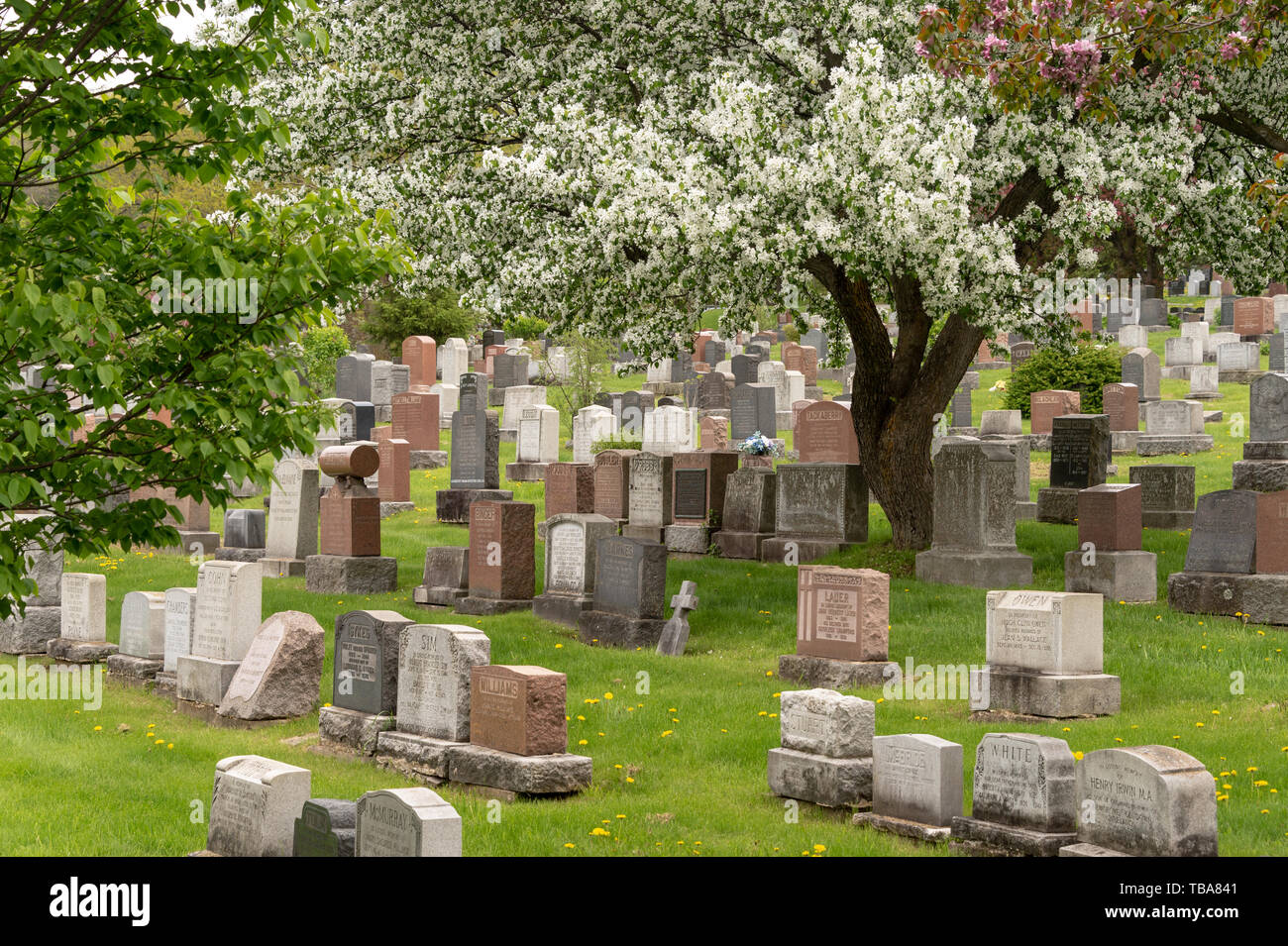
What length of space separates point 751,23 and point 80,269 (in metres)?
11.0

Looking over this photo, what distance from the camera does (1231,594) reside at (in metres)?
13.8

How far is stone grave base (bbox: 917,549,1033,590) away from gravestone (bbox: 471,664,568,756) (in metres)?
7.51

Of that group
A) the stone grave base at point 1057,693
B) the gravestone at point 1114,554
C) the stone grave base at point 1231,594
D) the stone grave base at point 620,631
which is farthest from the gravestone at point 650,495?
the stone grave base at point 1057,693

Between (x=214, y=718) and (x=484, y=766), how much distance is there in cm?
358

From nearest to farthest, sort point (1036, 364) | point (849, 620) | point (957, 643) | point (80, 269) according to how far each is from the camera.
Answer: point (80, 269)
point (849, 620)
point (957, 643)
point (1036, 364)

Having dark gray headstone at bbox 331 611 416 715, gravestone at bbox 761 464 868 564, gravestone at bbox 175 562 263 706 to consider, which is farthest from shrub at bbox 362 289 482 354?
dark gray headstone at bbox 331 611 416 715

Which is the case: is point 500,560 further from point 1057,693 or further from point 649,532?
point 1057,693

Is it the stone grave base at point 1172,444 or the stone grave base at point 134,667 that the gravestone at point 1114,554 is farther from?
the stone grave base at point 1172,444

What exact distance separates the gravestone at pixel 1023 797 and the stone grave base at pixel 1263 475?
9928 millimetres

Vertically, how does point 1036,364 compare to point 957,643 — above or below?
above

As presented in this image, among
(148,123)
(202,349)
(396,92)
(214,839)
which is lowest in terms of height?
(214,839)

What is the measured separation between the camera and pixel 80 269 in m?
6.15

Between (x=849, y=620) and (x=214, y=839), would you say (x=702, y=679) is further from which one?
(x=214, y=839)

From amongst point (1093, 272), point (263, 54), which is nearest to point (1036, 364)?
point (1093, 272)
